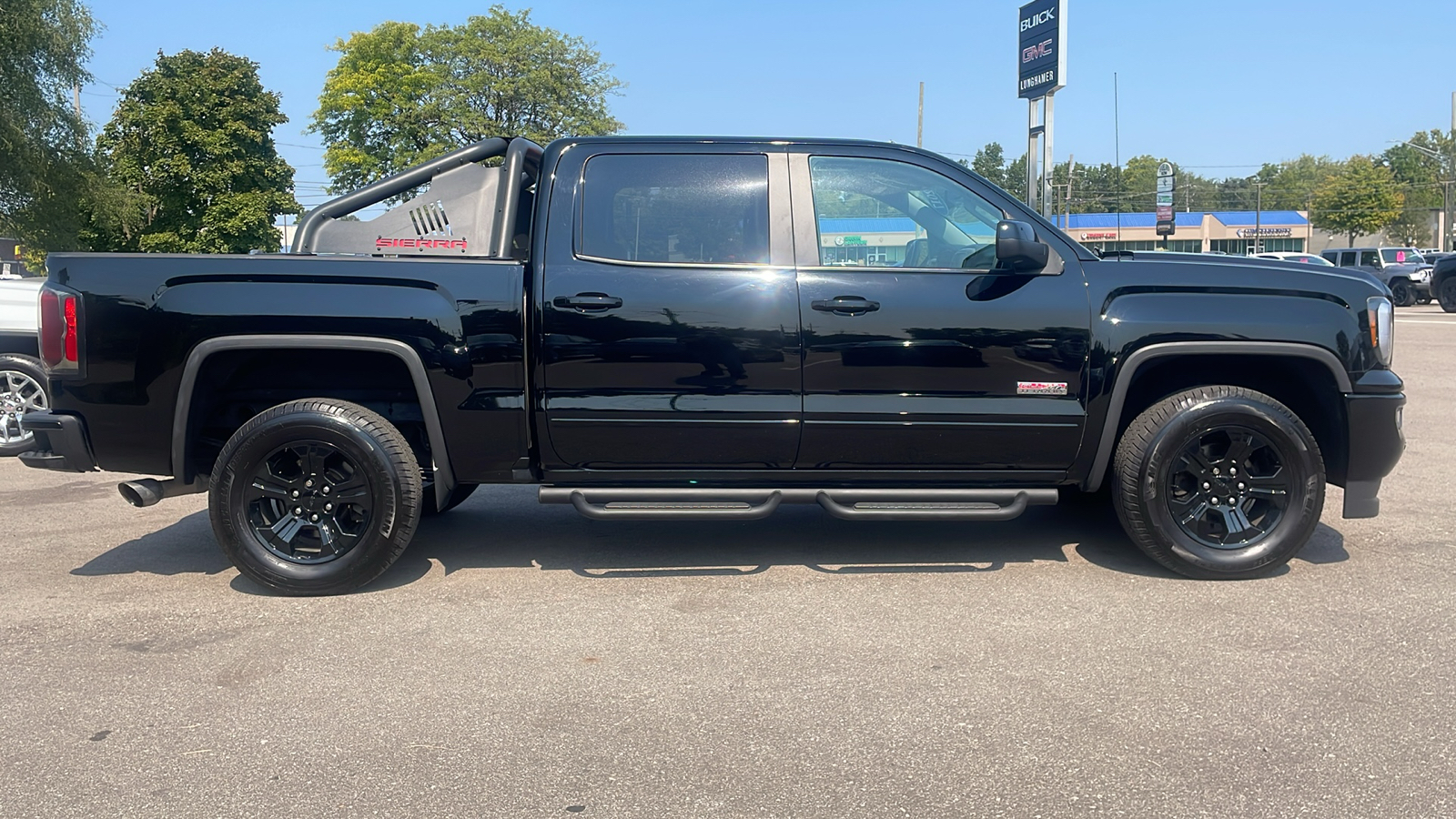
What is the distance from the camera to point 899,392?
4.51 meters

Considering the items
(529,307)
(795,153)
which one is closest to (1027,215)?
(795,153)

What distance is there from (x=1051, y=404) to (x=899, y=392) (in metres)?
0.66

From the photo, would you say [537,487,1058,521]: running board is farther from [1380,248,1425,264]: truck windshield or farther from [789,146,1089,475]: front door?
[1380,248,1425,264]: truck windshield

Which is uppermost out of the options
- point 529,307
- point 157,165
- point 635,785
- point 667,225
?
point 157,165

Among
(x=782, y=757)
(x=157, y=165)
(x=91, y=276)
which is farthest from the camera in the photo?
(x=157, y=165)

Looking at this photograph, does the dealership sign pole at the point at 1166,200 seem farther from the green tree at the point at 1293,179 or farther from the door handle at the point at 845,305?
the green tree at the point at 1293,179

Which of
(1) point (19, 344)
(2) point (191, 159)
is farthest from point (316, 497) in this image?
(2) point (191, 159)

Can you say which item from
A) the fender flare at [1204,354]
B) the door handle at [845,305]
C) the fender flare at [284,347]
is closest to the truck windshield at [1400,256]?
the fender flare at [1204,354]

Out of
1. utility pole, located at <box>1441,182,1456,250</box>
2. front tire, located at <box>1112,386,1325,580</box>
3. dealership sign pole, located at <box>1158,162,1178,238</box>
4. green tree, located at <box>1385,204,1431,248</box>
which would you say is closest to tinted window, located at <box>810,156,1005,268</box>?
front tire, located at <box>1112,386,1325,580</box>

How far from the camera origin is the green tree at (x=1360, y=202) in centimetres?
8050

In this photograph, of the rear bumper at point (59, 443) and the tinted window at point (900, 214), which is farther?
the tinted window at point (900, 214)

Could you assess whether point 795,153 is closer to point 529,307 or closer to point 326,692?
point 529,307

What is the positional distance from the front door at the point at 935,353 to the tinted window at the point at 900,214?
10mm

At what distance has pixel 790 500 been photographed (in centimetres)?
458
